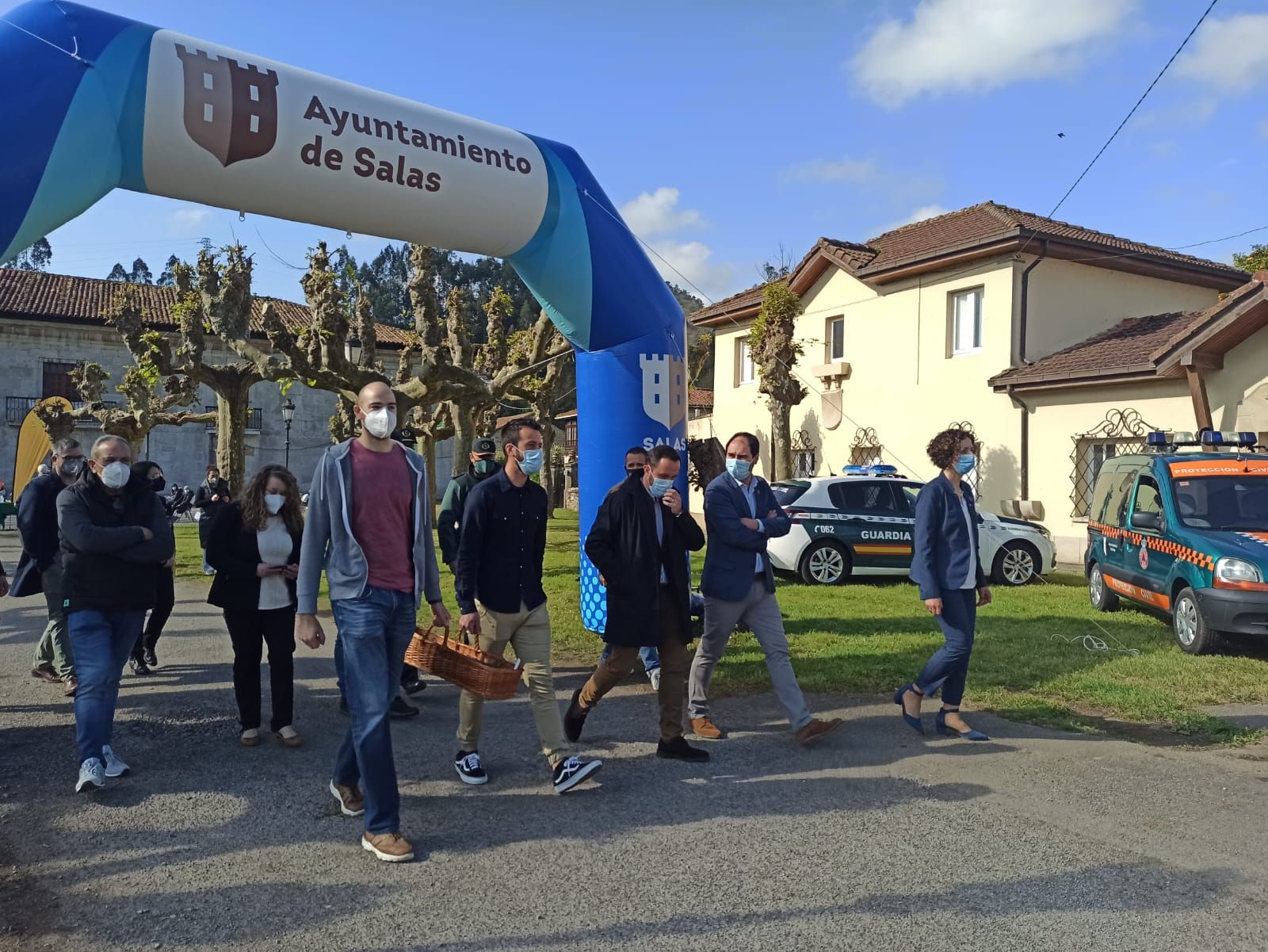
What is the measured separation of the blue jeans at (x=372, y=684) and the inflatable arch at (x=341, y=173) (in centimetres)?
314

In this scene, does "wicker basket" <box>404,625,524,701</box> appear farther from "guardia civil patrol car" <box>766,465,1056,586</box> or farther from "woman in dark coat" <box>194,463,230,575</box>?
"guardia civil patrol car" <box>766,465,1056,586</box>

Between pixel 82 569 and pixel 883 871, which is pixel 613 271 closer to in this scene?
pixel 82 569

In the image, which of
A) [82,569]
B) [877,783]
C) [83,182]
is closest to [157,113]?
[83,182]

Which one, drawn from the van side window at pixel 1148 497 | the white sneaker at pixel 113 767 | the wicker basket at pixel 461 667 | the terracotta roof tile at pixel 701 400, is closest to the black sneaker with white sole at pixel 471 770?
the wicker basket at pixel 461 667

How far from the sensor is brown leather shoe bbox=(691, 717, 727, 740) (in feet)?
20.5

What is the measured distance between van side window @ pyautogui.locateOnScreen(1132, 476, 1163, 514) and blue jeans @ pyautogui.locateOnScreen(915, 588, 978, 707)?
4.99m

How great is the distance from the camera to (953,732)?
638cm

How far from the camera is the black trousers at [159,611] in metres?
7.55

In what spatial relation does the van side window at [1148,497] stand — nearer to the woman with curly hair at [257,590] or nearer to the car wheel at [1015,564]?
the car wheel at [1015,564]

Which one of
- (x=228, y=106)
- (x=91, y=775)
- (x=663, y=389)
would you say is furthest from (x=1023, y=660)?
(x=228, y=106)

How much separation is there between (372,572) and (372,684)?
0.49m

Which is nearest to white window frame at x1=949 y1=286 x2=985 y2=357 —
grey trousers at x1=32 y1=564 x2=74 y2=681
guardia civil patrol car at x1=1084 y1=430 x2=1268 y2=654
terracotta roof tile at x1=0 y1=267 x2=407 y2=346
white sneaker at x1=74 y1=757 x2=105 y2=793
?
guardia civil patrol car at x1=1084 y1=430 x2=1268 y2=654

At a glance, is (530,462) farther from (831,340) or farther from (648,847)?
(831,340)

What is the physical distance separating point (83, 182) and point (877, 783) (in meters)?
5.69
